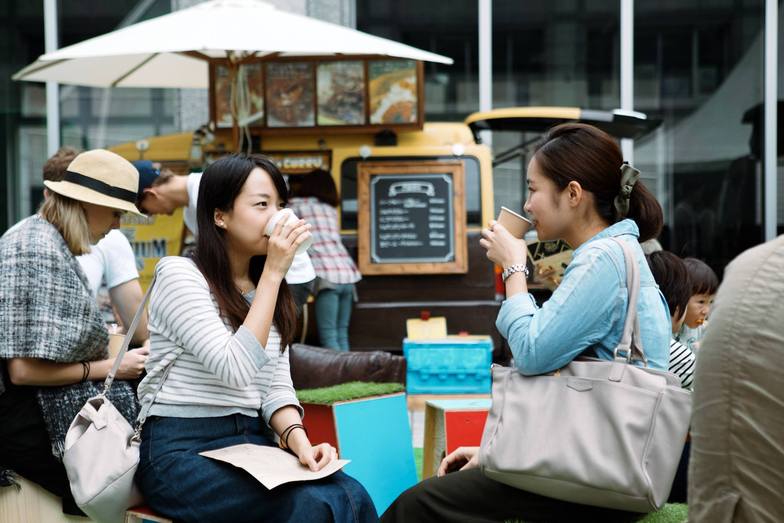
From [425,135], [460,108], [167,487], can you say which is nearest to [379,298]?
[425,135]

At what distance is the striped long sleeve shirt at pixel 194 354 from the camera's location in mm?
2551

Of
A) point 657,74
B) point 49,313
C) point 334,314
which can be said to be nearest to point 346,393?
point 49,313

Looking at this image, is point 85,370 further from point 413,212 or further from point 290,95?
point 290,95

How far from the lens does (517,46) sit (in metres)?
10.2

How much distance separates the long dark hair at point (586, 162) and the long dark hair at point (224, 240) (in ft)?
2.75

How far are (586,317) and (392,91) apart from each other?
5.55 m

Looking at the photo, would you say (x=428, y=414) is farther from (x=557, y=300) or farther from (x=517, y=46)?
(x=517, y=46)

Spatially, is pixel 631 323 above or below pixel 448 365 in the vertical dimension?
above

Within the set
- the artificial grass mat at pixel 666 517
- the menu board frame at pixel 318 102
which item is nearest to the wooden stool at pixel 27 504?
the artificial grass mat at pixel 666 517

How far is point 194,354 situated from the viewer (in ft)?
8.50

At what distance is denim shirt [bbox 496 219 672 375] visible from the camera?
7.41ft

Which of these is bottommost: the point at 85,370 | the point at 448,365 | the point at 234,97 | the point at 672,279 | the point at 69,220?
the point at 448,365

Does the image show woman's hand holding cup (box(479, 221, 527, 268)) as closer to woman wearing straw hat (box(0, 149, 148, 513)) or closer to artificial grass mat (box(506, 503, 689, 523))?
artificial grass mat (box(506, 503, 689, 523))

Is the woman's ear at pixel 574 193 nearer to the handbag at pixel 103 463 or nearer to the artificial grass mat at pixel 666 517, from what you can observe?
the artificial grass mat at pixel 666 517
